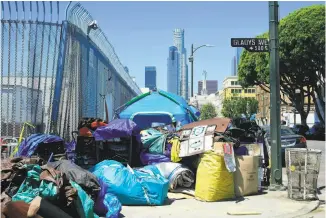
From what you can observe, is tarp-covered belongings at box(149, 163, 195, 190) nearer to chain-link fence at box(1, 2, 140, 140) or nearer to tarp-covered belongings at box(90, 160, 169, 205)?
tarp-covered belongings at box(90, 160, 169, 205)

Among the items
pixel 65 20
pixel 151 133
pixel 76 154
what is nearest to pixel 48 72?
pixel 65 20

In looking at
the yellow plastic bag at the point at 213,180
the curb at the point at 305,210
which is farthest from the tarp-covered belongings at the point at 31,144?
the curb at the point at 305,210

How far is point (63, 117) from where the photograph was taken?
31.8 ft

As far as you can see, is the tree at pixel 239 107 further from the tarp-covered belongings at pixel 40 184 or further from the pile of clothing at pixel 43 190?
the tarp-covered belongings at pixel 40 184

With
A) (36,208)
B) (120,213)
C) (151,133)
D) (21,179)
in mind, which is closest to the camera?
(36,208)

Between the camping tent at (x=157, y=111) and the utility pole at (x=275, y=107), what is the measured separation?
206 inches

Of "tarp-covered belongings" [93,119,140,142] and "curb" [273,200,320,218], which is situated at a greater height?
"tarp-covered belongings" [93,119,140,142]

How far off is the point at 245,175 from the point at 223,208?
3.96 ft

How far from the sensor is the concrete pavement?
6730 millimetres

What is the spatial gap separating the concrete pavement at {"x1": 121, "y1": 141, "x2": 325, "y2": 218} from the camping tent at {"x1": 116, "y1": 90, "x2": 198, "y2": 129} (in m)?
6.13

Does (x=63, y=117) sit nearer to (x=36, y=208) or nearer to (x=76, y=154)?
(x=76, y=154)

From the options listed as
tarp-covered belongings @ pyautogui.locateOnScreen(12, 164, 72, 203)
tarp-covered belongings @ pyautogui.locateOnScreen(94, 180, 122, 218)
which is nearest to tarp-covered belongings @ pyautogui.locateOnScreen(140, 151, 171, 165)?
tarp-covered belongings @ pyautogui.locateOnScreen(94, 180, 122, 218)

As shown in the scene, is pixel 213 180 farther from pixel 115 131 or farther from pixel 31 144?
pixel 31 144

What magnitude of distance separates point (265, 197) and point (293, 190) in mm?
554
